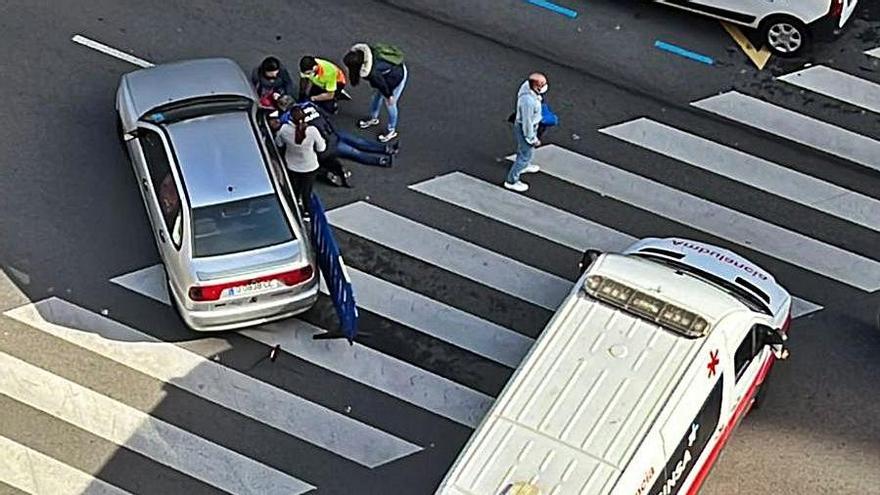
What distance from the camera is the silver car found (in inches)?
589

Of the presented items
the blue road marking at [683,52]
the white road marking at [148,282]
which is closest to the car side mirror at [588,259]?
the white road marking at [148,282]

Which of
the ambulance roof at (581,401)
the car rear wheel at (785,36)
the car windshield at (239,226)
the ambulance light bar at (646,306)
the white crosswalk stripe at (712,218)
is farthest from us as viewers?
the car rear wheel at (785,36)

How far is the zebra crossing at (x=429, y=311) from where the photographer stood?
14445mm

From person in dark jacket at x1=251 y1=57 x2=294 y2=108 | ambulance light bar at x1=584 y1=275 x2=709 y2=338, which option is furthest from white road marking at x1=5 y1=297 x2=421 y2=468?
person in dark jacket at x1=251 y1=57 x2=294 y2=108

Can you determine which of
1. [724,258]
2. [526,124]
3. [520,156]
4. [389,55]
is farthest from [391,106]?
[724,258]

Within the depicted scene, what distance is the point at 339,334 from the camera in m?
15.6

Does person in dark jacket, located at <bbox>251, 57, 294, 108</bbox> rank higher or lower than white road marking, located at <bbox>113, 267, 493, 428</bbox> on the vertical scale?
higher

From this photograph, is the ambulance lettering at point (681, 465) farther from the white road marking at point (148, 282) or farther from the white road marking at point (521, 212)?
the white road marking at point (148, 282)

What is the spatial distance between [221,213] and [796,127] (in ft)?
25.6

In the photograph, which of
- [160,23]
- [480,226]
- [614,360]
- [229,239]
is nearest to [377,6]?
[160,23]

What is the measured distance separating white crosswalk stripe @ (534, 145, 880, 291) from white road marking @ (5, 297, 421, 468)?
471cm

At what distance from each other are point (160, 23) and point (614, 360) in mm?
9741

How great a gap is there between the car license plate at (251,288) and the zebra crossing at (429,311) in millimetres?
779

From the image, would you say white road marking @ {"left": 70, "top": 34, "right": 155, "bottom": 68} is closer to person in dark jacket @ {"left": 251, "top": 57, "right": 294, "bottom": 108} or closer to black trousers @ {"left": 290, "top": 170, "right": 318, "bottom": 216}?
person in dark jacket @ {"left": 251, "top": 57, "right": 294, "bottom": 108}
